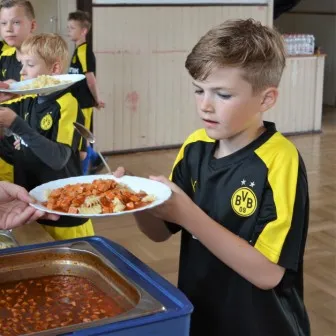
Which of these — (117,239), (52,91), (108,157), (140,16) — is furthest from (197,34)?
Answer: (52,91)

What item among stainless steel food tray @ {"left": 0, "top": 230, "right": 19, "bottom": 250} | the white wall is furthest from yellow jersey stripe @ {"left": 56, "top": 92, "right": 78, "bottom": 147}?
→ the white wall

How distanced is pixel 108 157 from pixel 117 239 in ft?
6.13

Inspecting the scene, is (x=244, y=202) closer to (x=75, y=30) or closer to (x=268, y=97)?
(x=268, y=97)

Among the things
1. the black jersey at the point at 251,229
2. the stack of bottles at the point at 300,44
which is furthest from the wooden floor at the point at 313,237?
the black jersey at the point at 251,229

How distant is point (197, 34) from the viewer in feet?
18.1

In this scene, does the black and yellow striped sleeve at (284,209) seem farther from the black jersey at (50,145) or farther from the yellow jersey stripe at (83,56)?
the yellow jersey stripe at (83,56)

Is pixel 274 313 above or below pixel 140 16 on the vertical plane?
below

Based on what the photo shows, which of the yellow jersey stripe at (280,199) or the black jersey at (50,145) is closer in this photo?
the yellow jersey stripe at (280,199)

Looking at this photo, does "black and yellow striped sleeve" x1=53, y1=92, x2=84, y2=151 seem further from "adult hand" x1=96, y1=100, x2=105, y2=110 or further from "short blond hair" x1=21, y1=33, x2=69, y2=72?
"adult hand" x1=96, y1=100, x2=105, y2=110

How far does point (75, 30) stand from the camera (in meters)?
4.64

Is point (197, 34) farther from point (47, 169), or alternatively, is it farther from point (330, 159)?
point (47, 169)

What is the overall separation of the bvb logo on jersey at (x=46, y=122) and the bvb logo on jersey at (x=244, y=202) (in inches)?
40.7

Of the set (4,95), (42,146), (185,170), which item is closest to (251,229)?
(185,170)

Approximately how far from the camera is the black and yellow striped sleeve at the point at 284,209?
→ 49.2 inches
